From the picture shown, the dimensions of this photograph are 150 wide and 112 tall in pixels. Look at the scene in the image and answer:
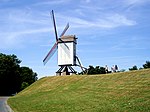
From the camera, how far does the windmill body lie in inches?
2781

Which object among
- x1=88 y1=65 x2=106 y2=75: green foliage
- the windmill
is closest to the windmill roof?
the windmill

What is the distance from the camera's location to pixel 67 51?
233ft

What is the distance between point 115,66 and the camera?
5081 cm

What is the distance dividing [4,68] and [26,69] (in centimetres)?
4781

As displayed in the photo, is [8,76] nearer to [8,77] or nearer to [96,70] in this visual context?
[8,77]

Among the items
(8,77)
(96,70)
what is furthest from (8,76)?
(96,70)

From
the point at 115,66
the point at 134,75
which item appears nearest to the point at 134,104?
the point at 134,75

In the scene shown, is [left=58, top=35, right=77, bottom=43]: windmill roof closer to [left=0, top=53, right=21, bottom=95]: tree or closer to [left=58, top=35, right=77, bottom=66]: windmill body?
[left=58, top=35, right=77, bottom=66]: windmill body

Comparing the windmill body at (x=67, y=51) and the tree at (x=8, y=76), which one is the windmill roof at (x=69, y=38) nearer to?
the windmill body at (x=67, y=51)

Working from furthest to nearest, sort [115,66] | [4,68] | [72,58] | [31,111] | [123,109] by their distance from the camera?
[4,68] → [72,58] → [115,66] → [31,111] → [123,109]

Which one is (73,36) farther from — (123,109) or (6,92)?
(123,109)

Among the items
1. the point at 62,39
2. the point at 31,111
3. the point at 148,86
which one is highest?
the point at 62,39

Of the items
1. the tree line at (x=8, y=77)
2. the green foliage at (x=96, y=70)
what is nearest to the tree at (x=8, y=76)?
the tree line at (x=8, y=77)

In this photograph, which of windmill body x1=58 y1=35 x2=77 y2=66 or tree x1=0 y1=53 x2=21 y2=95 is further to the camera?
tree x1=0 y1=53 x2=21 y2=95
